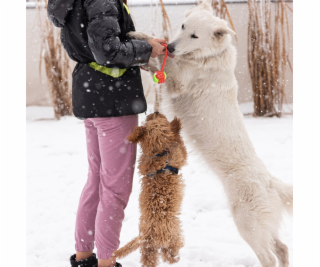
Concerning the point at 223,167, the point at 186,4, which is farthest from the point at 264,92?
the point at 223,167

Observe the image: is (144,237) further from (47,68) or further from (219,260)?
(47,68)

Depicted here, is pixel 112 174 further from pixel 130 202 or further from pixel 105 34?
pixel 130 202

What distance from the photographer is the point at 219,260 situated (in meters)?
2.38

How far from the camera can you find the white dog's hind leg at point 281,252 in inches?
86.4

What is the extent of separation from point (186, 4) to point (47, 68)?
299 centimetres

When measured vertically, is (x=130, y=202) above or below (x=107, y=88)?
below

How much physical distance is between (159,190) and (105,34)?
878 millimetres

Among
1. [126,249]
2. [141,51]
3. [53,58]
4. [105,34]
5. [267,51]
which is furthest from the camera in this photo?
[53,58]

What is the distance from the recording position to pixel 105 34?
59.4 inches

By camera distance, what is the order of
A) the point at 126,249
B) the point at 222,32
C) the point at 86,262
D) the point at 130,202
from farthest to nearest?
1. the point at 130,202
2. the point at 222,32
3. the point at 86,262
4. the point at 126,249

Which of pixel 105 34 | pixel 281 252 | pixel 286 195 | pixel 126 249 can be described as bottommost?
pixel 281 252

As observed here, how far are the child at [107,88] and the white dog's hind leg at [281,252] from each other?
1161mm

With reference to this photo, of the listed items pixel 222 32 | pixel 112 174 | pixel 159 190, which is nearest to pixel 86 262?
pixel 112 174

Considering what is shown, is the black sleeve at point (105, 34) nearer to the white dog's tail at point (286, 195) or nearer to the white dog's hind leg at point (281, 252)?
the white dog's tail at point (286, 195)
